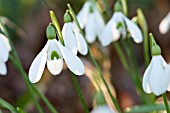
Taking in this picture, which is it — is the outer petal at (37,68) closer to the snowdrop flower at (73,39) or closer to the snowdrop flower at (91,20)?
the snowdrop flower at (73,39)

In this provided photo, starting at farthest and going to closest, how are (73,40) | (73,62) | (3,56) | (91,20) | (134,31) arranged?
(91,20) < (134,31) < (3,56) < (73,40) < (73,62)

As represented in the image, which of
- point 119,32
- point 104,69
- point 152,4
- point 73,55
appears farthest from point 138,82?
point 152,4

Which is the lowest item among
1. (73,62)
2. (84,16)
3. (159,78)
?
(159,78)

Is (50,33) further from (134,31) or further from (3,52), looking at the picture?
(134,31)

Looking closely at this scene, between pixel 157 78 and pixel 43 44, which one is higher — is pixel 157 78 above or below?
below

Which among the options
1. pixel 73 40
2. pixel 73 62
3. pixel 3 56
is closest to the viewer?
pixel 73 62

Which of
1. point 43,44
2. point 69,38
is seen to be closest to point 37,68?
point 69,38

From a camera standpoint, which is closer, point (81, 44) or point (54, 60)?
point (54, 60)

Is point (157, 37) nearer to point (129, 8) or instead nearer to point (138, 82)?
point (129, 8)
